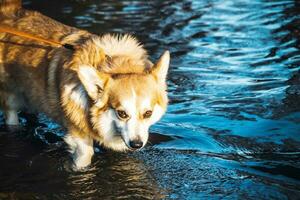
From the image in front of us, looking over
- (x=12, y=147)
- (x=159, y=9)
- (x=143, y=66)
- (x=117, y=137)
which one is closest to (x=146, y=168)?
(x=117, y=137)

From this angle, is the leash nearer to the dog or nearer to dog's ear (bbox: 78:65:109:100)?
the dog

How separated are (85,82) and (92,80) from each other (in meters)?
0.08

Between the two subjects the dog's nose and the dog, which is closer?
the dog's nose

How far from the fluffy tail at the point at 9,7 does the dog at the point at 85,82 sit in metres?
0.01

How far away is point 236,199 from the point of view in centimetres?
619

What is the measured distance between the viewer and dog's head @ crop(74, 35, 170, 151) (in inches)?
236

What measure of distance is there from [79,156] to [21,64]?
4.52 ft

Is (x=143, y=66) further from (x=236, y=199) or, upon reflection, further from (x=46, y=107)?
(x=236, y=199)

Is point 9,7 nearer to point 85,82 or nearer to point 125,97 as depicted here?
point 85,82

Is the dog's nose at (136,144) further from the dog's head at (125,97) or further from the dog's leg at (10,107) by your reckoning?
the dog's leg at (10,107)

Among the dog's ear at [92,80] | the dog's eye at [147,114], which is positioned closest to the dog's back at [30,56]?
the dog's ear at [92,80]

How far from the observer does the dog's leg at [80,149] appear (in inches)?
264

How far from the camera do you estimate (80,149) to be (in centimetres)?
677

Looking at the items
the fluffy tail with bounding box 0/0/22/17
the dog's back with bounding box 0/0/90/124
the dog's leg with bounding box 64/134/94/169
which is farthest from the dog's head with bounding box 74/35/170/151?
the fluffy tail with bounding box 0/0/22/17
